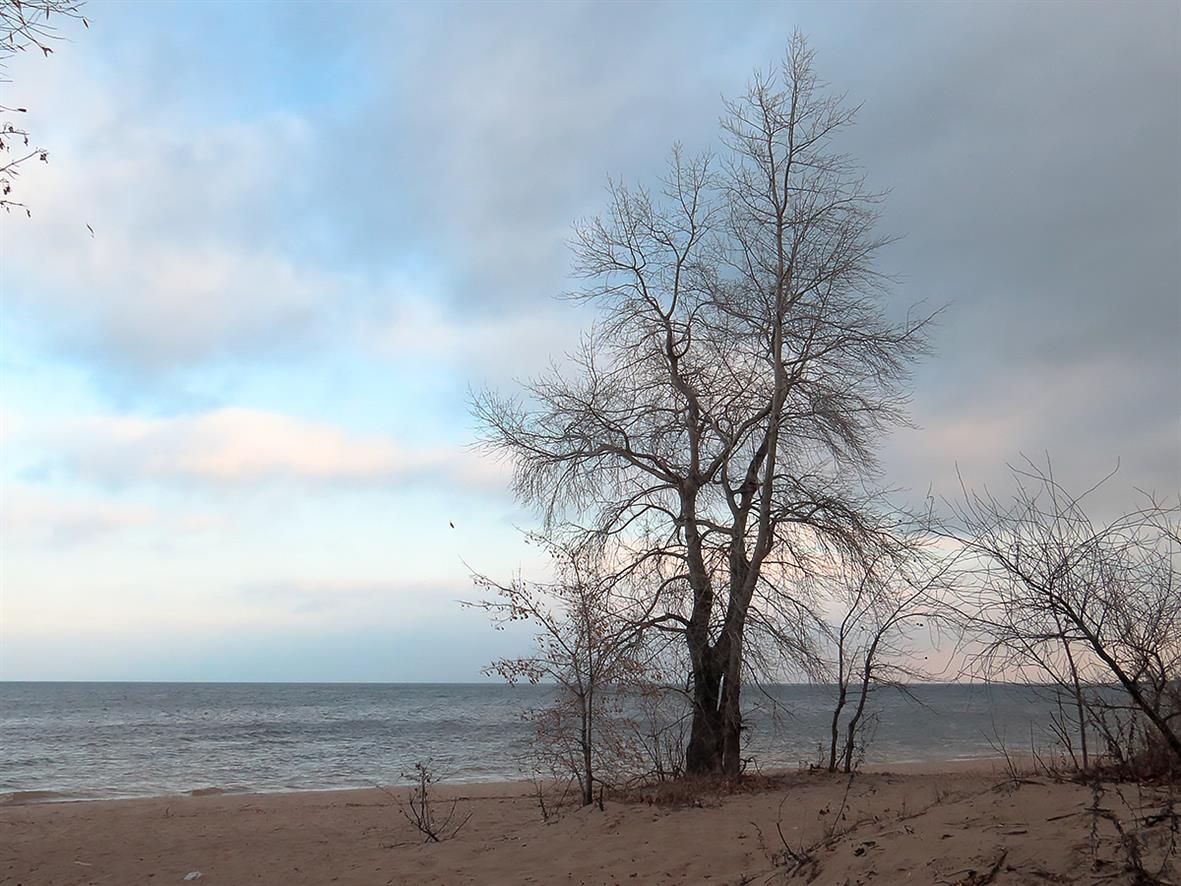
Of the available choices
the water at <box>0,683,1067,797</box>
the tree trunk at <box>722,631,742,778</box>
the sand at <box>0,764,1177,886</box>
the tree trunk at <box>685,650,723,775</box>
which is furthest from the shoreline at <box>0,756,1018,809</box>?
the tree trunk at <box>722,631,742,778</box>

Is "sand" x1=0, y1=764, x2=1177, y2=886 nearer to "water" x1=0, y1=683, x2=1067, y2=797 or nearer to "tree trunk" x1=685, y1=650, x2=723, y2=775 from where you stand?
"tree trunk" x1=685, y1=650, x2=723, y2=775

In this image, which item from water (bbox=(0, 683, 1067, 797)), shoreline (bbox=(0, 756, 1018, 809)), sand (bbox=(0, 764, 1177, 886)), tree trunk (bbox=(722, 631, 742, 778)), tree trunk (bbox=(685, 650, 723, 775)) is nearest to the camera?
sand (bbox=(0, 764, 1177, 886))

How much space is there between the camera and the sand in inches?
215

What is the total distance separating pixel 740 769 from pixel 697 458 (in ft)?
15.3

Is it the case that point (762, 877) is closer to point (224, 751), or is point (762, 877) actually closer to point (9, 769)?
point (9, 769)

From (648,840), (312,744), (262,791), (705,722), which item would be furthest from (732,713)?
(312,744)

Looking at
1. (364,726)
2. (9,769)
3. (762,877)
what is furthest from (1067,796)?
(364,726)

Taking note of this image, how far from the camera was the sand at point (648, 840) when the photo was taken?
5.47 metres

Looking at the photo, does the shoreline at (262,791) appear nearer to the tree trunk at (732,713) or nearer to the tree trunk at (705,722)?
the tree trunk at (705,722)

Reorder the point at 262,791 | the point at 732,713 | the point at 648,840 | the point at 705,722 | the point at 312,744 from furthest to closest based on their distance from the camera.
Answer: the point at 312,744 → the point at 262,791 → the point at 705,722 → the point at 732,713 → the point at 648,840

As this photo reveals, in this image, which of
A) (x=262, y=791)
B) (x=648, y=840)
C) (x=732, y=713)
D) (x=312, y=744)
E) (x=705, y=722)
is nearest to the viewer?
(x=648, y=840)

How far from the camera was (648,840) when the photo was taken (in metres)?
9.52

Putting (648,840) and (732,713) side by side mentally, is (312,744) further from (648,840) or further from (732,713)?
(648,840)

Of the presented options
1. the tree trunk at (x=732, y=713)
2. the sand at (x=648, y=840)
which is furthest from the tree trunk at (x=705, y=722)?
the sand at (x=648, y=840)
